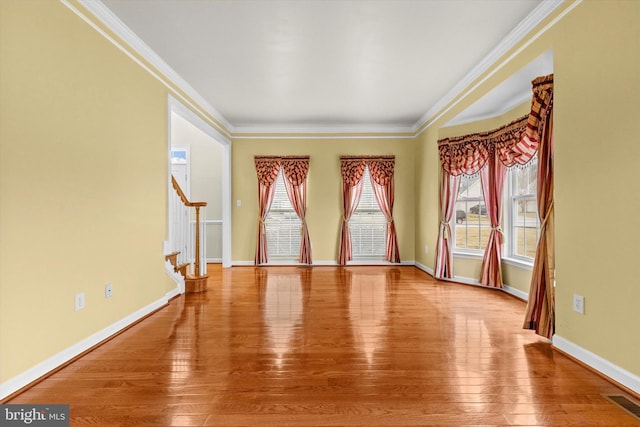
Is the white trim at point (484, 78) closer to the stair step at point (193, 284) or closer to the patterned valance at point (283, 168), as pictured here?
the patterned valance at point (283, 168)

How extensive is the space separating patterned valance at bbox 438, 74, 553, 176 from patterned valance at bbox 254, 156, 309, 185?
8.32ft

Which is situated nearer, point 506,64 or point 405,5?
point 405,5

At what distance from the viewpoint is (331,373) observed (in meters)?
2.15

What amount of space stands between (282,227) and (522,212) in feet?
13.4

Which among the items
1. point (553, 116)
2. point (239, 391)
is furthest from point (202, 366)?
point (553, 116)

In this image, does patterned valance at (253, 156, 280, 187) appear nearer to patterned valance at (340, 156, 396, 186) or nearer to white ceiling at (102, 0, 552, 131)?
patterned valance at (340, 156, 396, 186)

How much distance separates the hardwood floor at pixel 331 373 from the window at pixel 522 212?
2.95 ft

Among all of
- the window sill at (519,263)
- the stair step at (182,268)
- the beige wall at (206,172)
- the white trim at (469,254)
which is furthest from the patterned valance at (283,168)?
the window sill at (519,263)

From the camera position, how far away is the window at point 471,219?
4828mm

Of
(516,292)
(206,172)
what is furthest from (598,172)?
(206,172)

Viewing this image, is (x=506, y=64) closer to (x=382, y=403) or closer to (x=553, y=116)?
(x=553, y=116)

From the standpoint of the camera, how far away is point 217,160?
Answer: 6.85 meters

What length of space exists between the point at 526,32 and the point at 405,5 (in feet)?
3.90

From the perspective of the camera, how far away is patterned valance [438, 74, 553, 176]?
2773mm
